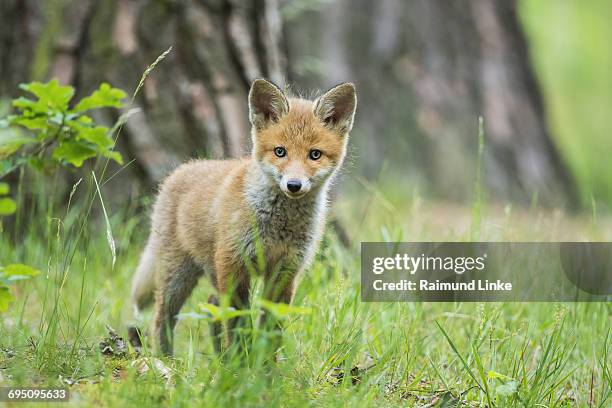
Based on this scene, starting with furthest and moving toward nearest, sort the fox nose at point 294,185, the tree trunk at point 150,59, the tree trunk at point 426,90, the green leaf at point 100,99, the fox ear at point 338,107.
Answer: the tree trunk at point 426,90
the tree trunk at point 150,59
the fox ear at point 338,107
the fox nose at point 294,185
the green leaf at point 100,99

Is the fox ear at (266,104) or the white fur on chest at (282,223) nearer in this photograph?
the white fur on chest at (282,223)

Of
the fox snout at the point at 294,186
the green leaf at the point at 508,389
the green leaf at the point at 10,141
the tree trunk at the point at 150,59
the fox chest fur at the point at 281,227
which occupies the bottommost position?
the green leaf at the point at 508,389

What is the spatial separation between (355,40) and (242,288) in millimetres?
5468

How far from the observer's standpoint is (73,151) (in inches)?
139

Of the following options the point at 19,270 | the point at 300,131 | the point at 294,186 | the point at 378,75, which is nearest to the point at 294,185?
the point at 294,186

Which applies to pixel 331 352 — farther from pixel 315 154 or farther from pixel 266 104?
pixel 266 104

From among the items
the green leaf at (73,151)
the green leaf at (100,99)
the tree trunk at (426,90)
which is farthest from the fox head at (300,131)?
the tree trunk at (426,90)

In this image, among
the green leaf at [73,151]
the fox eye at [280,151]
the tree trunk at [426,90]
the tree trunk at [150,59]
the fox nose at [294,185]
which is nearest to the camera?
the green leaf at [73,151]

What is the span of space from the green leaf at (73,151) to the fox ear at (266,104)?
0.93 m

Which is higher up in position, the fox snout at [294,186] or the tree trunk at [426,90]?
the tree trunk at [426,90]

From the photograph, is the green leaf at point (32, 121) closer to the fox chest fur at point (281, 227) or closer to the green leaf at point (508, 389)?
the fox chest fur at point (281, 227)

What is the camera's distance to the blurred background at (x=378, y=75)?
546 cm

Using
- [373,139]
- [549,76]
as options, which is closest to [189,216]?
[373,139]

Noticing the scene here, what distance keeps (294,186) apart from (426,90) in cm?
526
